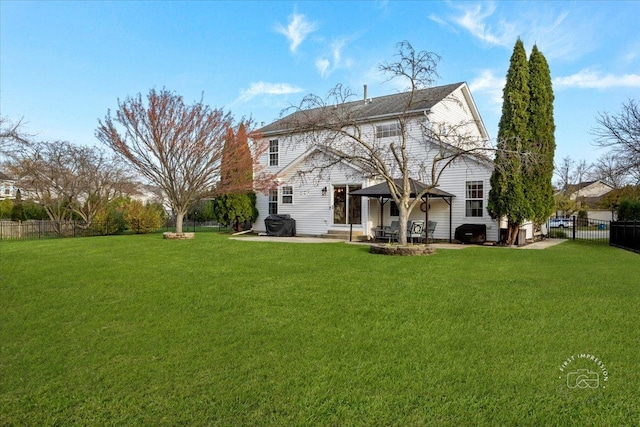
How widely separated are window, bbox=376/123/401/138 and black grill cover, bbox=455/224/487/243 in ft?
17.7

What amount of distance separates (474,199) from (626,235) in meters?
5.27

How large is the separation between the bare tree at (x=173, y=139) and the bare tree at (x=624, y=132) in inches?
614

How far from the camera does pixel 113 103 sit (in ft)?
55.5

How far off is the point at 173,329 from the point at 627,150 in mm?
16799

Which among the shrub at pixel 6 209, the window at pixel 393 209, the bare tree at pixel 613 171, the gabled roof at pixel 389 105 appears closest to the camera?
the bare tree at pixel 613 171

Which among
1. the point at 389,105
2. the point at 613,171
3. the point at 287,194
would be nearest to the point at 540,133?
the point at 613,171

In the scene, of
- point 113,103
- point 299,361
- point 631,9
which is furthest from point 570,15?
point 113,103

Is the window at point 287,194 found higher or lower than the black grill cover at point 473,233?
higher

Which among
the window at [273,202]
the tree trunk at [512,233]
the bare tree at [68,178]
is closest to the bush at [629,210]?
the tree trunk at [512,233]

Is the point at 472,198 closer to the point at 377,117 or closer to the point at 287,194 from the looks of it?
the point at 377,117

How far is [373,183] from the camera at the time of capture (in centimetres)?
1820

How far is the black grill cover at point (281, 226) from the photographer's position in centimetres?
1927

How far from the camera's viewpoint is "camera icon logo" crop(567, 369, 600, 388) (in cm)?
323

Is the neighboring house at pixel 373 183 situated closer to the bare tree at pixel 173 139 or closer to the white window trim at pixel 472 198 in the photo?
the white window trim at pixel 472 198
